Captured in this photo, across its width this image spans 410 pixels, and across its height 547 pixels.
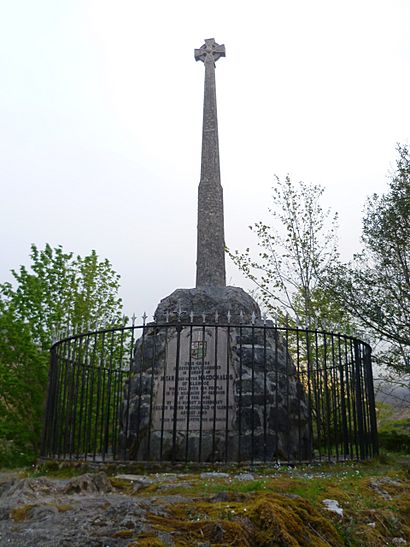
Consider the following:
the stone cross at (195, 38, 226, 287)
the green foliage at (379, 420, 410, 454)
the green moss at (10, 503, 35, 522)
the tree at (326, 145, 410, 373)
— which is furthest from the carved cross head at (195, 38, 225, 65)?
the green moss at (10, 503, 35, 522)

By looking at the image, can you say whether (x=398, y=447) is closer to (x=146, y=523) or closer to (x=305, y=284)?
(x=305, y=284)

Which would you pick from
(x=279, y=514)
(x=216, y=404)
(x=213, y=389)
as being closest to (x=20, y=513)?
(x=279, y=514)

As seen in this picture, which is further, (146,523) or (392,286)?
(392,286)

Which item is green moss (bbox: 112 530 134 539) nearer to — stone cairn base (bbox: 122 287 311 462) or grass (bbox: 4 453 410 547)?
grass (bbox: 4 453 410 547)

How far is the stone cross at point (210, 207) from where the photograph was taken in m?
11.0

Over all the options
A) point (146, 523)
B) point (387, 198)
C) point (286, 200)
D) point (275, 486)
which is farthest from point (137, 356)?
point (286, 200)

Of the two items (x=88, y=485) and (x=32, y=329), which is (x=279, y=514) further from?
(x=32, y=329)

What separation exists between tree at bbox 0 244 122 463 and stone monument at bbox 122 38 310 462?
1807 mm

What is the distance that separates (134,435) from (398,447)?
282 inches

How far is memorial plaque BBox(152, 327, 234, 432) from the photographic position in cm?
819

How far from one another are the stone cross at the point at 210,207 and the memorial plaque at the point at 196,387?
7.50 ft

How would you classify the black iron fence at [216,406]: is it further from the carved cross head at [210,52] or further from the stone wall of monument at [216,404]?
the carved cross head at [210,52]

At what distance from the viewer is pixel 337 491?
Answer: 4145 millimetres

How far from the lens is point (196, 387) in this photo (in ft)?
27.3
